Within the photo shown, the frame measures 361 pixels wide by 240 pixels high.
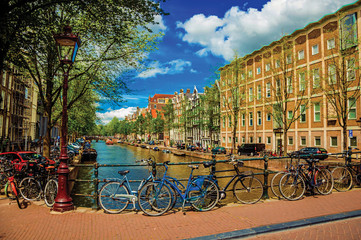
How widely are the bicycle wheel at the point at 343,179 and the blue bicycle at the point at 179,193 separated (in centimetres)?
485

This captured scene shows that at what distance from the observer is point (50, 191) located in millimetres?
6660

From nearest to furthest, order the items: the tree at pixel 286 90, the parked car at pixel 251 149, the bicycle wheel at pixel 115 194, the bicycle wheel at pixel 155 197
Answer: the bicycle wheel at pixel 155 197
the bicycle wheel at pixel 115 194
the tree at pixel 286 90
the parked car at pixel 251 149

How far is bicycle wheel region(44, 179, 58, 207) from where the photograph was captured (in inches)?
260

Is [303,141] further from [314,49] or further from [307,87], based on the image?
[314,49]

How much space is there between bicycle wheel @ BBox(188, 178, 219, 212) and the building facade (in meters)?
18.2

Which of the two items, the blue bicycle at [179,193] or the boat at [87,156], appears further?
the boat at [87,156]

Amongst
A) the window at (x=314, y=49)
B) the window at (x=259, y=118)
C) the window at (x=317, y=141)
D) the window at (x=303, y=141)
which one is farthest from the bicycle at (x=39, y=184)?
the window at (x=259, y=118)

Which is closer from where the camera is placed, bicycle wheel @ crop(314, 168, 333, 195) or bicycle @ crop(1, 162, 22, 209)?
bicycle @ crop(1, 162, 22, 209)

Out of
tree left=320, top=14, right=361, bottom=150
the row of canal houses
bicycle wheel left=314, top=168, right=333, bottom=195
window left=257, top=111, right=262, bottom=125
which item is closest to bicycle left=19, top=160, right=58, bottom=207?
bicycle wheel left=314, top=168, right=333, bottom=195

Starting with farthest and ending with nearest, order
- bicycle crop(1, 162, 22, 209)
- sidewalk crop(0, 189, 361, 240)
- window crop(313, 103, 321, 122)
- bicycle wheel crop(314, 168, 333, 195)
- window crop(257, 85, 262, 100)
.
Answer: window crop(257, 85, 262, 100)
window crop(313, 103, 321, 122)
bicycle wheel crop(314, 168, 333, 195)
bicycle crop(1, 162, 22, 209)
sidewalk crop(0, 189, 361, 240)

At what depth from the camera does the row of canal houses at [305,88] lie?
2302 cm

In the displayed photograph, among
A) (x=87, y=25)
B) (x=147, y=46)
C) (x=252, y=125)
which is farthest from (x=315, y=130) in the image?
(x=87, y=25)

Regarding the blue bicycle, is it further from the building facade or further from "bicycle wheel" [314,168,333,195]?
the building facade

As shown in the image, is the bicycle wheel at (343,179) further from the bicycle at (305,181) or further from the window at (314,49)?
the window at (314,49)
